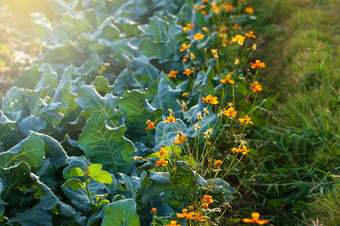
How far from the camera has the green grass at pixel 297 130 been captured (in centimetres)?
259

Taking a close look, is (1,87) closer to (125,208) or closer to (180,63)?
(180,63)

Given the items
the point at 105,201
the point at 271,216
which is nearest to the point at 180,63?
the point at 271,216

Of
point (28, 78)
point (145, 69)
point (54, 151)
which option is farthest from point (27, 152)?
point (28, 78)

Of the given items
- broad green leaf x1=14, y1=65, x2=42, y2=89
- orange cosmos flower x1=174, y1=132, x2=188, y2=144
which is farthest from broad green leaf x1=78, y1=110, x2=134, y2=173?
broad green leaf x1=14, y1=65, x2=42, y2=89

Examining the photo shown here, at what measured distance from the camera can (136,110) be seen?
246 centimetres

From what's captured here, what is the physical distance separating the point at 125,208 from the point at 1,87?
2.43 m

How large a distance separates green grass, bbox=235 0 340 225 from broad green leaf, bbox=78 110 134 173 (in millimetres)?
803

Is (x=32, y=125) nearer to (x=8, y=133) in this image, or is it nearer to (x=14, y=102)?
(x=8, y=133)

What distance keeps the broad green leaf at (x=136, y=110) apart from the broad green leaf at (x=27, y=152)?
0.63m

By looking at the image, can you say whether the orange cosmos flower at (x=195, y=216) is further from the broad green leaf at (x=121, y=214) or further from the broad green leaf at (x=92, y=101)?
the broad green leaf at (x=92, y=101)

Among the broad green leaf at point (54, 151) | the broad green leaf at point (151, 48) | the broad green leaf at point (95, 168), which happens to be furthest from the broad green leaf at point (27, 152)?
the broad green leaf at point (151, 48)

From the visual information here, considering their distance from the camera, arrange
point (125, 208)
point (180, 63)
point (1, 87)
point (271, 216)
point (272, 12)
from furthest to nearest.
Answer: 1. point (272, 12)
2. point (1, 87)
3. point (180, 63)
4. point (271, 216)
5. point (125, 208)

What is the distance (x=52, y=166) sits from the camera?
7.24ft

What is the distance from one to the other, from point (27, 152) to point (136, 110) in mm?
738
